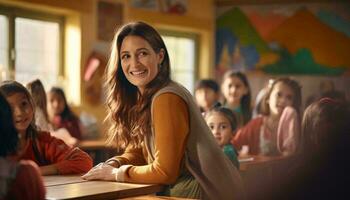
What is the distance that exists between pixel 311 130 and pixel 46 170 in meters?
1.12

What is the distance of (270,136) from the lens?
5148 mm

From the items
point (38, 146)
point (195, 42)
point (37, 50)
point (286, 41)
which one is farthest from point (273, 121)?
point (195, 42)

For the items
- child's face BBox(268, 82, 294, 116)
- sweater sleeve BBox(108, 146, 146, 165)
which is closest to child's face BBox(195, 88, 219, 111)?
child's face BBox(268, 82, 294, 116)

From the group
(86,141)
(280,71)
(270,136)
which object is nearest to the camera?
(270,136)

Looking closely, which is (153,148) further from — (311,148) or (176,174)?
(311,148)

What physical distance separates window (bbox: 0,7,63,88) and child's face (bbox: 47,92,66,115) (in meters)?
0.77

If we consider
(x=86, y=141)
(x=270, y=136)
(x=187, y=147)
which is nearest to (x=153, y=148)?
(x=187, y=147)

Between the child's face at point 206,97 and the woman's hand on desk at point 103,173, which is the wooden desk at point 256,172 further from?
the child's face at point 206,97

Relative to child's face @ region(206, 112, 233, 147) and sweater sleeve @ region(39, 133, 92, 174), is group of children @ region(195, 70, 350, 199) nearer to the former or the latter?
child's face @ region(206, 112, 233, 147)

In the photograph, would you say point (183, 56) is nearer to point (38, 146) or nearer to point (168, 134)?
point (38, 146)

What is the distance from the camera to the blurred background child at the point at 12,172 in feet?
7.14

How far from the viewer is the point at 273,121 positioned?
5.20 meters

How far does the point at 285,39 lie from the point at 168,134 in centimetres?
675

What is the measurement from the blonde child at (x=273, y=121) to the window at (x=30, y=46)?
263 cm
